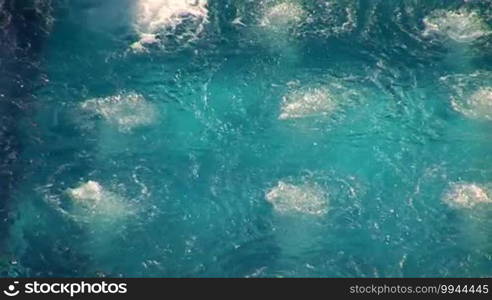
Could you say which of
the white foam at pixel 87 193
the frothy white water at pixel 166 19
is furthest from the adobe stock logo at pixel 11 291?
the frothy white water at pixel 166 19

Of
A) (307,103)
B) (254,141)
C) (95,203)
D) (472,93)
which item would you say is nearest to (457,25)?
(472,93)

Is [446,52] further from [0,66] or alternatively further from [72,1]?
[0,66]

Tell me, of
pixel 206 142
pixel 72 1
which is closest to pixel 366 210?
pixel 206 142

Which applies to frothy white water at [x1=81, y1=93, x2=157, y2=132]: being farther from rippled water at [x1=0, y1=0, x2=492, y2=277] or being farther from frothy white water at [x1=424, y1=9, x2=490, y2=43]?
frothy white water at [x1=424, y1=9, x2=490, y2=43]

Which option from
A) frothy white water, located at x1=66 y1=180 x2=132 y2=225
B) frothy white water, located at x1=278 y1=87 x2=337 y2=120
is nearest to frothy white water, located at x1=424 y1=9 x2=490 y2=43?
frothy white water, located at x1=278 y1=87 x2=337 y2=120

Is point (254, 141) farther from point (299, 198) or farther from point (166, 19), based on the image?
point (166, 19)

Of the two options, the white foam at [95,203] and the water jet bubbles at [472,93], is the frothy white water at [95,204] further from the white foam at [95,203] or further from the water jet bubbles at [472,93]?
the water jet bubbles at [472,93]
